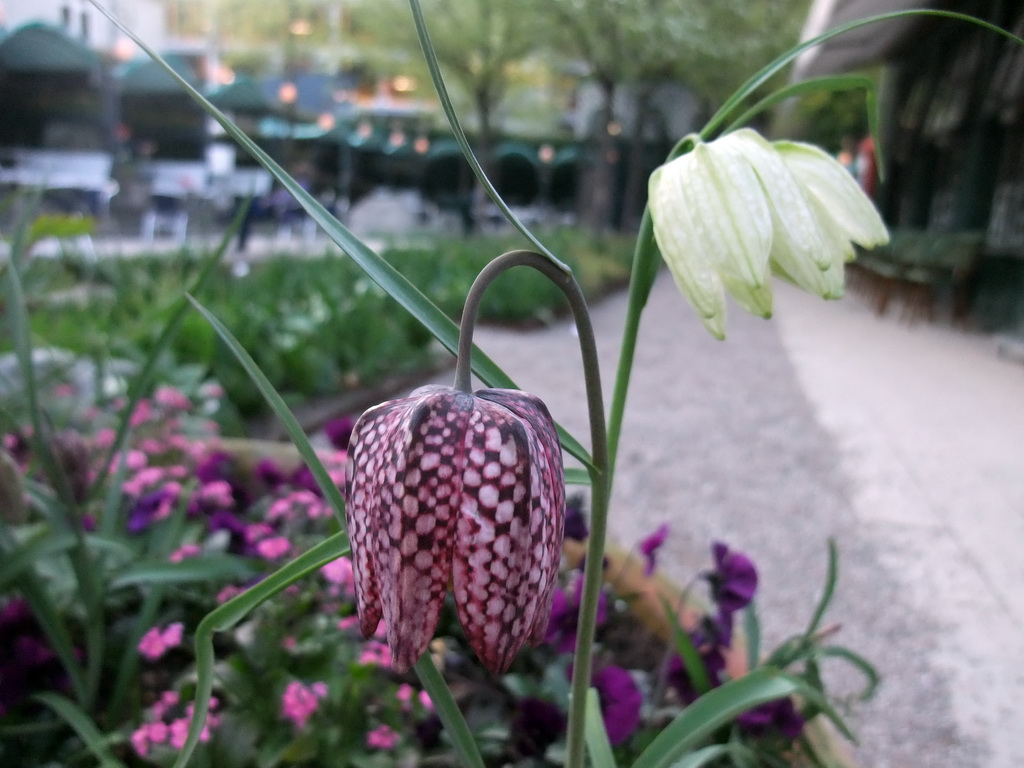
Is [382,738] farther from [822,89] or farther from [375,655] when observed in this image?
[822,89]

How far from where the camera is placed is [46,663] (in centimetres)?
77

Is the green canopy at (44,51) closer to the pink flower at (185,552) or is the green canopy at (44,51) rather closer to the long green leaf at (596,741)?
the pink flower at (185,552)

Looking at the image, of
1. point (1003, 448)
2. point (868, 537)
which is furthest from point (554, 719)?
point (1003, 448)

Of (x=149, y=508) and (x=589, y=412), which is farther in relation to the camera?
(x=149, y=508)

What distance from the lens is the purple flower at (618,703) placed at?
2.32ft

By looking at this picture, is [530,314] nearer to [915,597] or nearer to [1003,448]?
[1003,448]

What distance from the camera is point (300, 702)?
701mm

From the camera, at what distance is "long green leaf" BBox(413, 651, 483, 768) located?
437 millimetres

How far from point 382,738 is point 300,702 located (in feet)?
0.24

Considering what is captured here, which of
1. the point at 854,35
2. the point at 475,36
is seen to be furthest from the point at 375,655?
the point at 475,36

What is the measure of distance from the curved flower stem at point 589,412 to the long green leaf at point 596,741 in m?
0.06

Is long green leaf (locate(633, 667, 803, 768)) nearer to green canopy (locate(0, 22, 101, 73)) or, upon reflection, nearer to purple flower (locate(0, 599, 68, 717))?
purple flower (locate(0, 599, 68, 717))

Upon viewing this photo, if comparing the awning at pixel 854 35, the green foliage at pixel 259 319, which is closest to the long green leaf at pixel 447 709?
the green foliage at pixel 259 319

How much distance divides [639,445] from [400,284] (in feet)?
6.76
